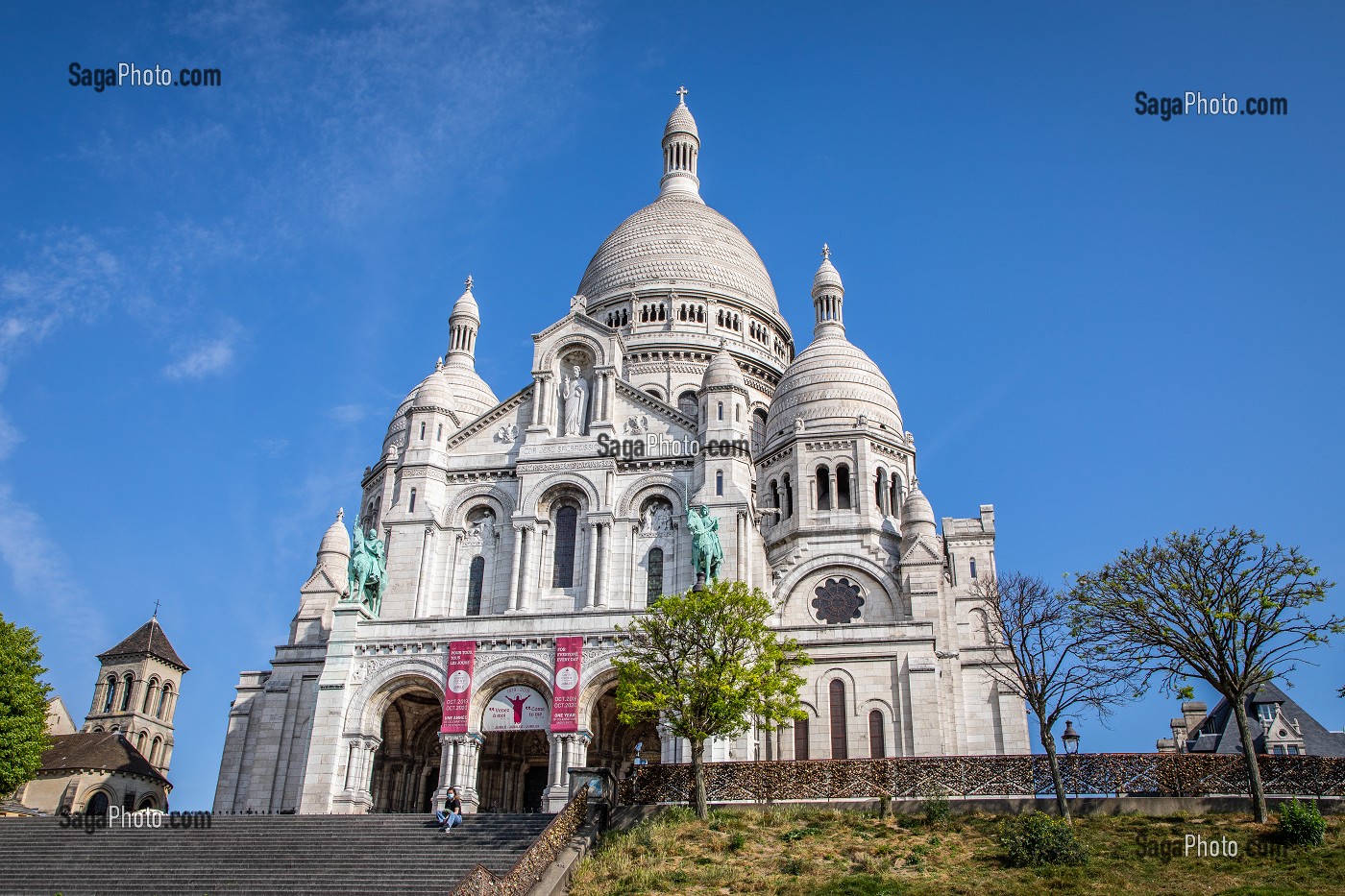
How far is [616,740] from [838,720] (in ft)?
27.0

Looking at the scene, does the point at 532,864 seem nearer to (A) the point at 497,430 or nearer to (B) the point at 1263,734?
(A) the point at 497,430

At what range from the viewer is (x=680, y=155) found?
264 feet

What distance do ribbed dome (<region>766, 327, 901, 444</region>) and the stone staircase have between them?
94.4 ft

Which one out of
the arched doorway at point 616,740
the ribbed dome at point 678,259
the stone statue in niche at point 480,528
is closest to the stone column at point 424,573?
the stone statue in niche at point 480,528

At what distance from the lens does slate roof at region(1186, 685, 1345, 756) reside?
159 ft

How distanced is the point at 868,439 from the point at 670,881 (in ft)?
100

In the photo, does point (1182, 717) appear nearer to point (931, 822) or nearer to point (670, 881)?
point (931, 822)

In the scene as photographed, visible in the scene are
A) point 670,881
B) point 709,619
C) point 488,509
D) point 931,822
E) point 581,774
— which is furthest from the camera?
point 488,509

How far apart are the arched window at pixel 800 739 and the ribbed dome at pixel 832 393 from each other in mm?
15280

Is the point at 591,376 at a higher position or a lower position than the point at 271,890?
higher

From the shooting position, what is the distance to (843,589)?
51438 millimetres

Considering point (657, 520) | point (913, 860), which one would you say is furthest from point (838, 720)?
point (913, 860)

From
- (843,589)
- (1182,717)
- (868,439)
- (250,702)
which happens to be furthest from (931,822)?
(1182,717)

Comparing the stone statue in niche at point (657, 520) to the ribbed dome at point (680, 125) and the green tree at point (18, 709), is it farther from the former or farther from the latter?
the ribbed dome at point (680, 125)
